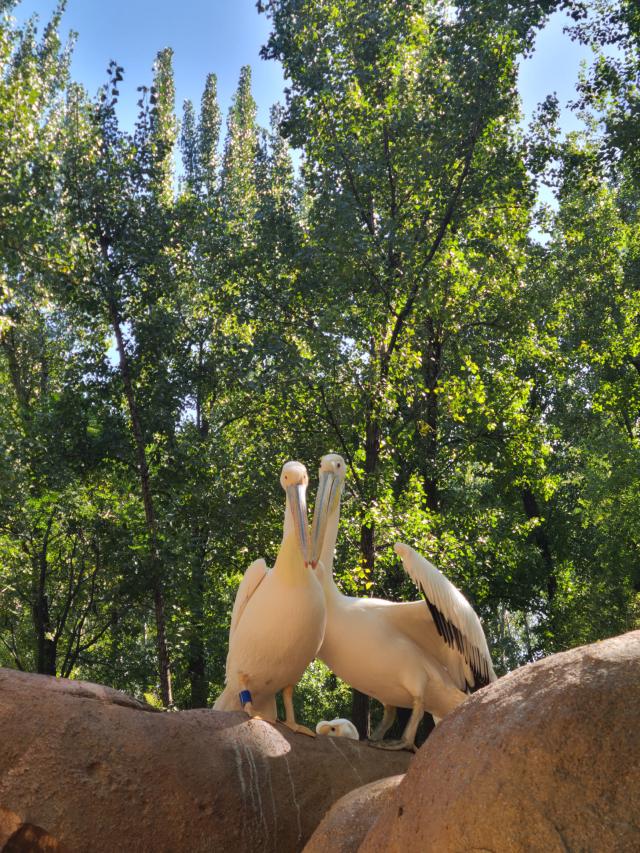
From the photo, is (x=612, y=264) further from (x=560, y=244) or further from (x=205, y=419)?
(x=205, y=419)

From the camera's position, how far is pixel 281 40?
14.9 metres

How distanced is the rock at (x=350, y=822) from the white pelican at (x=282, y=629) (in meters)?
1.43

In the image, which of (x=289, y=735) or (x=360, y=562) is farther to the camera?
(x=360, y=562)

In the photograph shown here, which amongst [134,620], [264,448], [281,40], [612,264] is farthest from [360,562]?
[612,264]

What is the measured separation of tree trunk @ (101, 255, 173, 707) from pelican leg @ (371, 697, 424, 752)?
7.25 metres

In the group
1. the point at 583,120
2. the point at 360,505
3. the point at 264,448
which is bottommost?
the point at 360,505

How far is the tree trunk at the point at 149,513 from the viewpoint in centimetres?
1310

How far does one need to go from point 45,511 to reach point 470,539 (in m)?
8.11

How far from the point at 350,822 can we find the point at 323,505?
3036mm

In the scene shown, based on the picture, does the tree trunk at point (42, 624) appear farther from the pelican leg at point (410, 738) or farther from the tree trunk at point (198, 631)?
the pelican leg at point (410, 738)

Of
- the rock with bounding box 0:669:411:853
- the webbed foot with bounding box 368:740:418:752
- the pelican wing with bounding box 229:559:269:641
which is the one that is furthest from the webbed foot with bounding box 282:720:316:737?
the pelican wing with bounding box 229:559:269:641

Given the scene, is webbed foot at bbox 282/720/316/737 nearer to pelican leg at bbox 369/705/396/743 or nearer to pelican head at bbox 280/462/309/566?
pelican leg at bbox 369/705/396/743

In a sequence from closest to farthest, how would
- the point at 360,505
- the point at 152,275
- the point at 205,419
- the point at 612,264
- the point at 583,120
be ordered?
the point at 360,505
the point at 152,275
the point at 205,419
the point at 612,264
the point at 583,120

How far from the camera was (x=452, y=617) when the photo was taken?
6.60m
